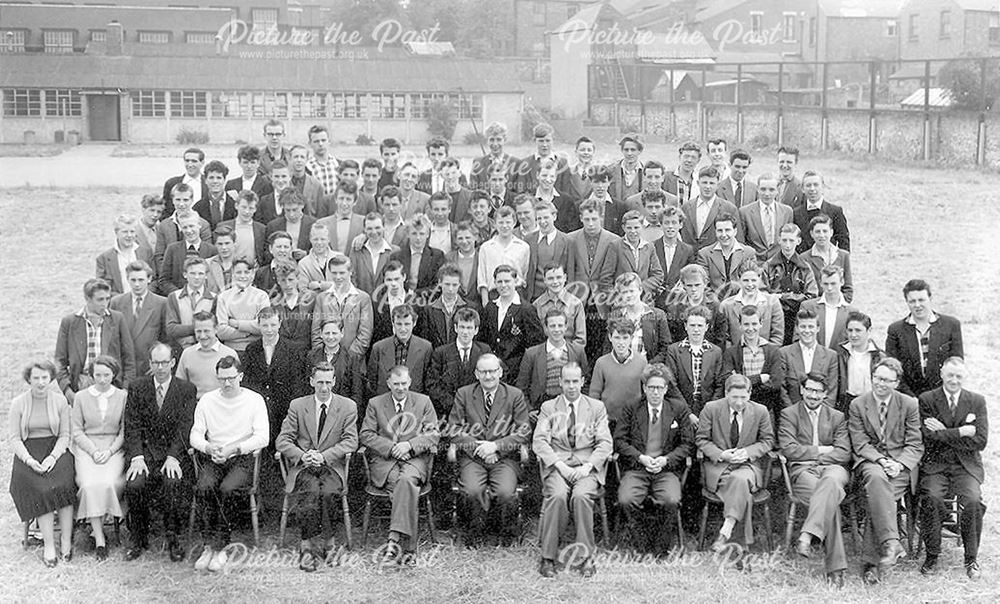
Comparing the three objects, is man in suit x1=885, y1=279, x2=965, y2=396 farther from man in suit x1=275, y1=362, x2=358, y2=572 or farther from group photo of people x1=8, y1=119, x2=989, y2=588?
man in suit x1=275, y1=362, x2=358, y2=572

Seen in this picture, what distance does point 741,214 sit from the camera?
1016 cm

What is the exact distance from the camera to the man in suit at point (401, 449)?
301 inches

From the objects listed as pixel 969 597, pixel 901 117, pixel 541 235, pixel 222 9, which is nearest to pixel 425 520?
pixel 541 235

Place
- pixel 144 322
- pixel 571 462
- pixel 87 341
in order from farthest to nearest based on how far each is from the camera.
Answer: pixel 144 322 → pixel 87 341 → pixel 571 462

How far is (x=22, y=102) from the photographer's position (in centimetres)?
4325

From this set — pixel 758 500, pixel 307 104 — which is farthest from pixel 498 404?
pixel 307 104

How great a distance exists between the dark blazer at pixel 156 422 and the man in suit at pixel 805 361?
4.62m

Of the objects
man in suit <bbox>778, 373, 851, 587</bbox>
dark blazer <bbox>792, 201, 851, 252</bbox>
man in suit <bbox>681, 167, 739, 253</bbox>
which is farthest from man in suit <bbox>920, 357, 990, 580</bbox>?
man in suit <bbox>681, 167, 739, 253</bbox>

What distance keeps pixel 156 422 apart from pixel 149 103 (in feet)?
128

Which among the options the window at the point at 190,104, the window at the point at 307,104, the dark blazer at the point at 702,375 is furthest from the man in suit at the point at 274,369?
the window at the point at 190,104

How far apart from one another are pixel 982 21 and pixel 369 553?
166ft

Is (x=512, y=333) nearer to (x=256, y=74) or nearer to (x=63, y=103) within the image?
(x=256, y=74)

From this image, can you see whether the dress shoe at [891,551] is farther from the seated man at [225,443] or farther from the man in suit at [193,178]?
the man in suit at [193,178]

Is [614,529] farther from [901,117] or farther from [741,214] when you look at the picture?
[901,117]
